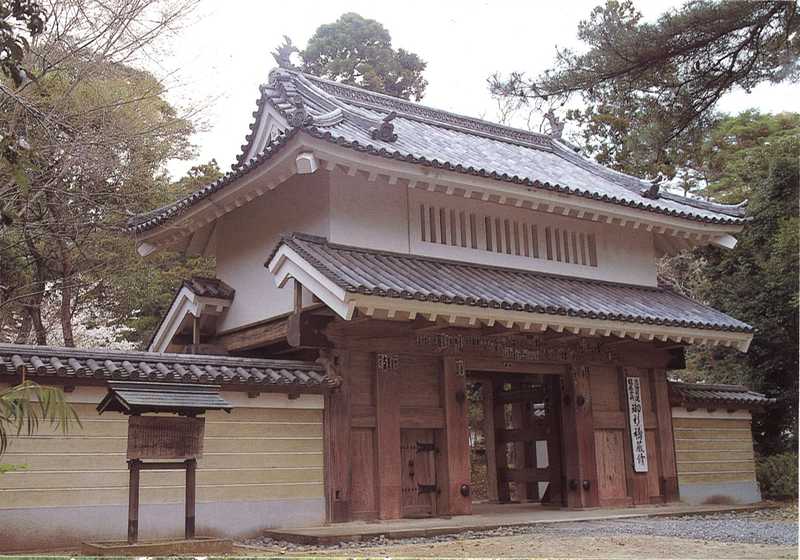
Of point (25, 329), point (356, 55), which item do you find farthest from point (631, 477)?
point (25, 329)

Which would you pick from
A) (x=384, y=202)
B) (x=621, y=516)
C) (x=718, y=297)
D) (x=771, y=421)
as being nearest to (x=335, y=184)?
(x=384, y=202)

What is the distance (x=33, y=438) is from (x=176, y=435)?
5.44 ft

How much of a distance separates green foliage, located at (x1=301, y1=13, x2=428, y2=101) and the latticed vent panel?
8108 mm

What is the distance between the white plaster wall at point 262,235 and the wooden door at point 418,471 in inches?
88.6

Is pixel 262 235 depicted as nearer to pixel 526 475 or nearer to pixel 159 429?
pixel 159 429

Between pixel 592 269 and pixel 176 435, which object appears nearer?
pixel 176 435

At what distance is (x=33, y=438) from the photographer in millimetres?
7422

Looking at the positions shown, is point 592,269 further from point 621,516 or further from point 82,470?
point 82,470

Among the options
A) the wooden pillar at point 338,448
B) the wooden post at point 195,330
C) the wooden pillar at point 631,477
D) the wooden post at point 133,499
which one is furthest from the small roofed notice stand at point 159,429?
the wooden pillar at point 631,477

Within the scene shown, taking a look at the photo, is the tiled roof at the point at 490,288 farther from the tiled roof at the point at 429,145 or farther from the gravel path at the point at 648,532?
the gravel path at the point at 648,532

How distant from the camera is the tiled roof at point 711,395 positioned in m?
12.1

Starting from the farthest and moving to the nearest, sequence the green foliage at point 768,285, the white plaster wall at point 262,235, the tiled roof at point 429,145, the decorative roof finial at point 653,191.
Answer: the green foliage at point 768,285
the decorative roof finial at point 653,191
the white plaster wall at point 262,235
the tiled roof at point 429,145

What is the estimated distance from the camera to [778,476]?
13.7 metres

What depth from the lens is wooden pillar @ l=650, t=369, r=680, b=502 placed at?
11695mm
